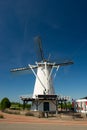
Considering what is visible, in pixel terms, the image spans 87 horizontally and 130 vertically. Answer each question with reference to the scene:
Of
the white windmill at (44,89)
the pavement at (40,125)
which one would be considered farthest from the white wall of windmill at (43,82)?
the pavement at (40,125)

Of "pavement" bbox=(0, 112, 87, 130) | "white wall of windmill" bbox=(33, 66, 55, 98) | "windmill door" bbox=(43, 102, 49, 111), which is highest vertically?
"white wall of windmill" bbox=(33, 66, 55, 98)

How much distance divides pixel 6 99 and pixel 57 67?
504 inches

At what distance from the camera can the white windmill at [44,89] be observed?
36178 millimetres

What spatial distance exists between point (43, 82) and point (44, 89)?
4.42ft

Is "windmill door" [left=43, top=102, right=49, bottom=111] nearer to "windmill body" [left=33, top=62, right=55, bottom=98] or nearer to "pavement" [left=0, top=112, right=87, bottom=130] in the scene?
"windmill body" [left=33, top=62, right=55, bottom=98]

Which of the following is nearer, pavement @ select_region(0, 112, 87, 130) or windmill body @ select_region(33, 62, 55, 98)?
pavement @ select_region(0, 112, 87, 130)

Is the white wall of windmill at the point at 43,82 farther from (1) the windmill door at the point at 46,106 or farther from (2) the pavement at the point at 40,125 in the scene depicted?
(2) the pavement at the point at 40,125

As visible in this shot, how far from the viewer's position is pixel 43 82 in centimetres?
3750

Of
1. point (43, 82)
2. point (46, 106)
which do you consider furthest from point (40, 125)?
point (43, 82)

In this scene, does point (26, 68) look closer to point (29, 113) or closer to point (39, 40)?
point (39, 40)

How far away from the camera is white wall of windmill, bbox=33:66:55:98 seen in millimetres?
37162

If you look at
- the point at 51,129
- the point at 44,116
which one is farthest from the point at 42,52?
the point at 51,129

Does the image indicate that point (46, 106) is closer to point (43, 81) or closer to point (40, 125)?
point (43, 81)

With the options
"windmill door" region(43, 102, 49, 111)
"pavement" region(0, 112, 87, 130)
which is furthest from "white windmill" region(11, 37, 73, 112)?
"pavement" region(0, 112, 87, 130)
